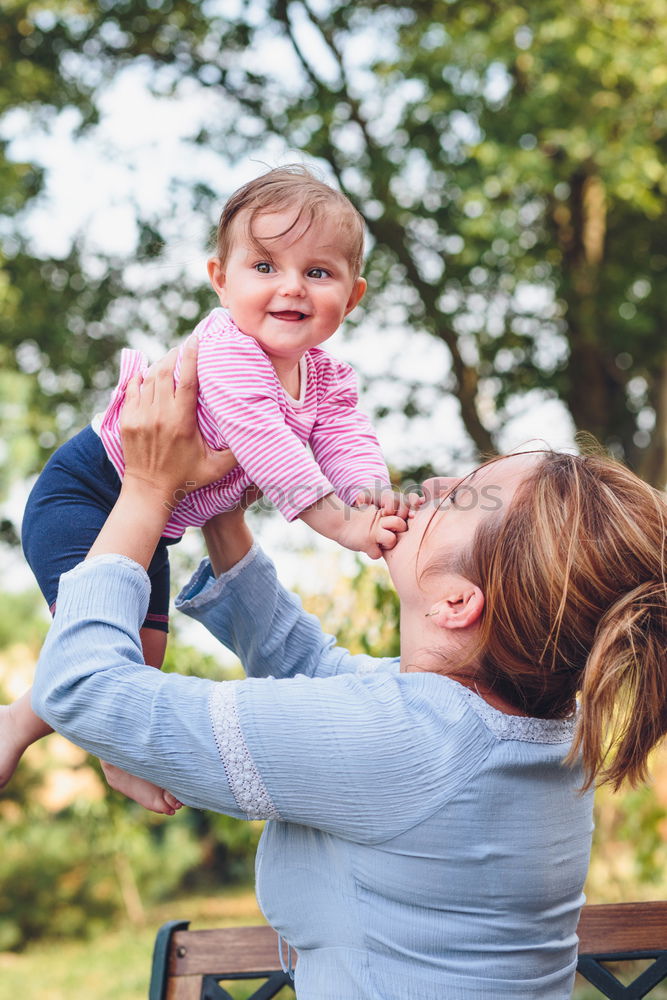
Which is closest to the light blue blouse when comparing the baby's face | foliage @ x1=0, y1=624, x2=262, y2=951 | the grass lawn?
the baby's face

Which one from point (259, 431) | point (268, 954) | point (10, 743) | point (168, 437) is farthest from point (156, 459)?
point (268, 954)

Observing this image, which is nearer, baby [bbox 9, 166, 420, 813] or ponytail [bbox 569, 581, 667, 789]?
ponytail [bbox 569, 581, 667, 789]

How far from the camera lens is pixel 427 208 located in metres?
7.93

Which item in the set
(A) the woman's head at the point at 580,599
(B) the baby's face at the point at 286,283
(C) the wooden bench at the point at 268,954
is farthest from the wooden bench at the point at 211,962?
(B) the baby's face at the point at 286,283

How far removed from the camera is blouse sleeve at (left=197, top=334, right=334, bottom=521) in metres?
1.67

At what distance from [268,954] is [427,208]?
22.1ft

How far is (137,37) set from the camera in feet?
26.0

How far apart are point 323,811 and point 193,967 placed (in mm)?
848

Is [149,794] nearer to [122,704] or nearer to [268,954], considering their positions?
[122,704]

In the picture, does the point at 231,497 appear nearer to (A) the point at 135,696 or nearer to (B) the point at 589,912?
(A) the point at 135,696

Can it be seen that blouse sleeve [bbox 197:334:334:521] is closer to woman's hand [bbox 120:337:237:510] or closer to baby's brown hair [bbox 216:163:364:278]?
woman's hand [bbox 120:337:237:510]

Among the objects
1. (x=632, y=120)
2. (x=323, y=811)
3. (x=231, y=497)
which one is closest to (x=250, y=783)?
(x=323, y=811)

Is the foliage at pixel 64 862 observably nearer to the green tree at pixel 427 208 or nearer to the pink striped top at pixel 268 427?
the green tree at pixel 427 208

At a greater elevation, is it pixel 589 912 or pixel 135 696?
pixel 135 696
